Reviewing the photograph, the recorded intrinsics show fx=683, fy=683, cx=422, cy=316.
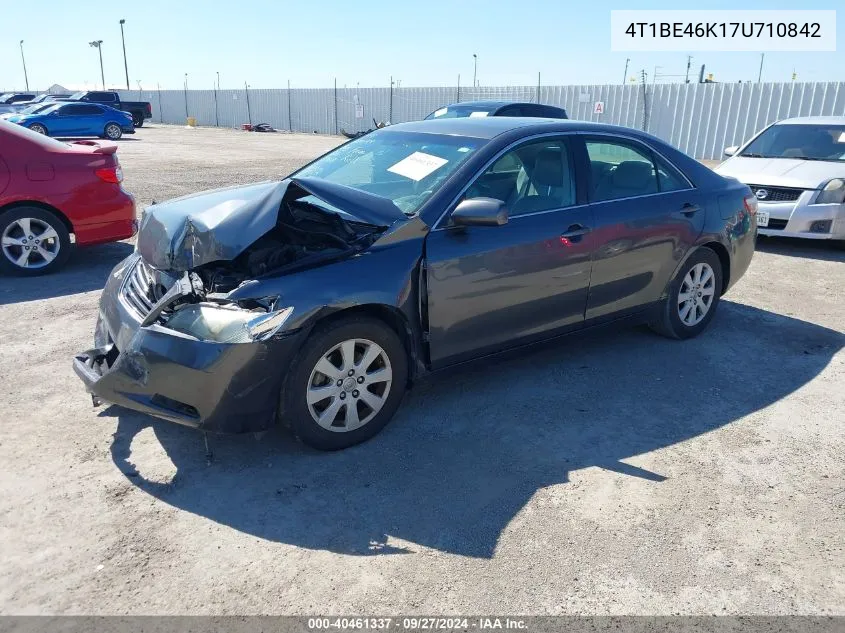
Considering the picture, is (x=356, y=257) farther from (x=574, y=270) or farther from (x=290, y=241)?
(x=574, y=270)

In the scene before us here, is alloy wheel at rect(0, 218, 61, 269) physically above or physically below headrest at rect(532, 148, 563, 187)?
below

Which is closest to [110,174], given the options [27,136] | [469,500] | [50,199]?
[50,199]

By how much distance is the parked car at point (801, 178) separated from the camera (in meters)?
8.15

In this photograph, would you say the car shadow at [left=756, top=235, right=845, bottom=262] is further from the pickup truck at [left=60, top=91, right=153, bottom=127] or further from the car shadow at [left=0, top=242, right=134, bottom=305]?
the pickup truck at [left=60, top=91, right=153, bottom=127]

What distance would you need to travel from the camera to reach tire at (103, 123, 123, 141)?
27.2m

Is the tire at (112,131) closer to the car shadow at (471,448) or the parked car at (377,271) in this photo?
the parked car at (377,271)

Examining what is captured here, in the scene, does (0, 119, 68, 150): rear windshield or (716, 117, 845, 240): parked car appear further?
(716, 117, 845, 240): parked car

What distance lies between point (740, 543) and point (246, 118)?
42931 mm

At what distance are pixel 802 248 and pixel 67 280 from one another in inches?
343

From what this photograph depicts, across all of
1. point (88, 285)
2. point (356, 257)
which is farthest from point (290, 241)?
point (88, 285)

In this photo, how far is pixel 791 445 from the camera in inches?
150

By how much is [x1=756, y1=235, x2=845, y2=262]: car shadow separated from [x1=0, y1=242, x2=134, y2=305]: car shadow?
7.82 m

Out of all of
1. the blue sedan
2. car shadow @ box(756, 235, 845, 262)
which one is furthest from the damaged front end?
the blue sedan

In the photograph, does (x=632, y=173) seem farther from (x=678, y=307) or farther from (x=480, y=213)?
(x=480, y=213)
